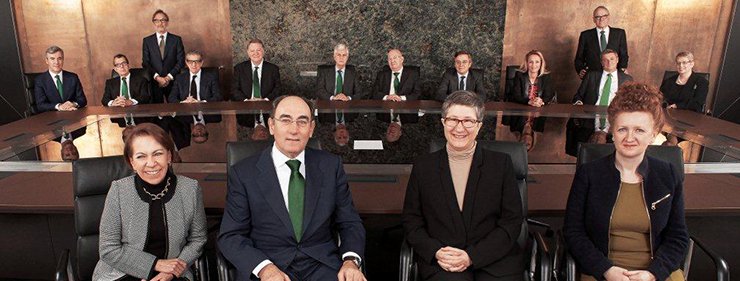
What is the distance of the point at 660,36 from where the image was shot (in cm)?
698

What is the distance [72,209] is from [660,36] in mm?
7131

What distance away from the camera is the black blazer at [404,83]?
5.70 meters

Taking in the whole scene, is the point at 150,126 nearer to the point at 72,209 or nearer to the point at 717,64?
the point at 72,209

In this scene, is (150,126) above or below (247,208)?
above

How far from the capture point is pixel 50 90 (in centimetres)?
516

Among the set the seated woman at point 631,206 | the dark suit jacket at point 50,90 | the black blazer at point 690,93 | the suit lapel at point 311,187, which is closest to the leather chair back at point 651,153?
the seated woman at point 631,206

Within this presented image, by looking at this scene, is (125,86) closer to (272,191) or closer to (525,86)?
(272,191)

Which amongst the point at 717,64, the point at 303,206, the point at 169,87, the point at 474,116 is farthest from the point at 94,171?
the point at 717,64

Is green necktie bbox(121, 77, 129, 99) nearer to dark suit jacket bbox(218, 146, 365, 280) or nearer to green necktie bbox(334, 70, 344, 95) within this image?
green necktie bbox(334, 70, 344, 95)

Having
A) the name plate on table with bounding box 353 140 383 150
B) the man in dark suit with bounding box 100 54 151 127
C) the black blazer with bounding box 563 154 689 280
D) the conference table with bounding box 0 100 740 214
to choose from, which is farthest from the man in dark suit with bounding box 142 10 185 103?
the black blazer with bounding box 563 154 689 280

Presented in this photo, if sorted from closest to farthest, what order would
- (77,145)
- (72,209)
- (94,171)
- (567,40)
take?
1. (94,171)
2. (72,209)
3. (77,145)
4. (567,40)

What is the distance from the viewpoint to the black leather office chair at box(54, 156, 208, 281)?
7.39ft

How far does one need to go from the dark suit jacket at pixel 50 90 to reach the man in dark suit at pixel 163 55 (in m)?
1.32

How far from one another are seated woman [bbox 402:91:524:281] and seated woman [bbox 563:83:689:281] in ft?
0.94
